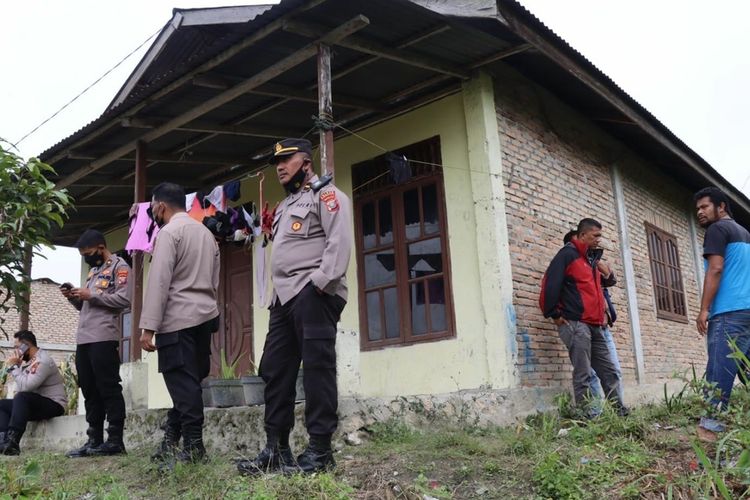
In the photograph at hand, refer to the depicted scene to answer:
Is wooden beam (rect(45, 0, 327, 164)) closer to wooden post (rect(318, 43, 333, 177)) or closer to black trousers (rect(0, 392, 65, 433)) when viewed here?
wooden post (rect(318, 43, 333, 177))

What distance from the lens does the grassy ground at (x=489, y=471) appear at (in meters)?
3.54

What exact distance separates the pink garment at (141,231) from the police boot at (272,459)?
12.9ft

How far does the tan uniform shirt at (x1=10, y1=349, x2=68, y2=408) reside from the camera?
22.6 ft

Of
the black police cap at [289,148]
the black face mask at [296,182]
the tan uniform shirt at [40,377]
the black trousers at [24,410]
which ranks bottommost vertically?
the black trousers at [24,410]

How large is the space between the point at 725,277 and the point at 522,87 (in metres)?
3.55

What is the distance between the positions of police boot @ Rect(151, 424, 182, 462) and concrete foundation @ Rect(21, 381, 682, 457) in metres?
0.74

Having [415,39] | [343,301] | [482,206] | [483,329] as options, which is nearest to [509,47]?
[415,39]

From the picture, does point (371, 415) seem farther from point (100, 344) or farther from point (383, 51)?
point (383, 51)

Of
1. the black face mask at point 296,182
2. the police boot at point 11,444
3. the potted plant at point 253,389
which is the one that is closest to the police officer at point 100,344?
the potted plant at point 253,389

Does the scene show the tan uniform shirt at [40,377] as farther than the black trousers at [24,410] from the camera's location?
Yes

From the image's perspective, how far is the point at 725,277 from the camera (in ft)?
14.7

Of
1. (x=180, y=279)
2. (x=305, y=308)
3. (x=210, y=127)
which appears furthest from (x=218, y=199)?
(x=305, y=308)

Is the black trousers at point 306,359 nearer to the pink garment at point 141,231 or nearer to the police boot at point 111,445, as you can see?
the police boot at point 111,445

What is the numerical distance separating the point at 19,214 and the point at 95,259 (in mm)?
1900
